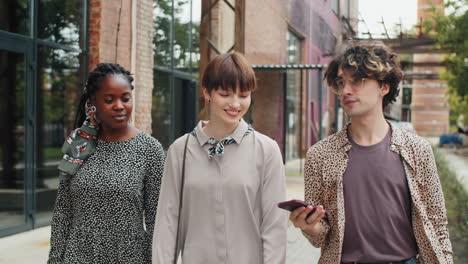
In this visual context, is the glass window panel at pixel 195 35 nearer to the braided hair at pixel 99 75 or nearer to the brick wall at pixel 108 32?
the brick wall at pixel 108 32

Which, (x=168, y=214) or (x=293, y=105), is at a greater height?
(x=293, y=105)

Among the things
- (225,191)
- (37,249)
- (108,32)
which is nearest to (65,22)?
(108,32)

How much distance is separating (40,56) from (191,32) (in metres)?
5.39

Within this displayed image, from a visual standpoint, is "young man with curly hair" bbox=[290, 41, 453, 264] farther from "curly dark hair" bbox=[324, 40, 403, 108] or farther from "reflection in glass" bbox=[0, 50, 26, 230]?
"reflection in glass" bbox=[0, 50, 26, 230]

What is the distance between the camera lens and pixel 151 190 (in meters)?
2.99

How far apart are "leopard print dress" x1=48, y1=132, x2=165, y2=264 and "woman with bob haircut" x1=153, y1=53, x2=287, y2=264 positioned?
0.67 ft

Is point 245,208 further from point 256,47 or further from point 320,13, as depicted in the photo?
point 320,13

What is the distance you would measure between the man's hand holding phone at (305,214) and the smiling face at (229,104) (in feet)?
1.63

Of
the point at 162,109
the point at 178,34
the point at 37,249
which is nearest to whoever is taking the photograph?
the point at 37,249

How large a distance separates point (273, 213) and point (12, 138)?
22.0 ft

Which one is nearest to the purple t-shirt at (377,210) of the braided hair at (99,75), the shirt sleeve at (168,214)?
the shirt sleeve at (168,214)

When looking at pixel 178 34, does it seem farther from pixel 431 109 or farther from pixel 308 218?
pixel 431 109

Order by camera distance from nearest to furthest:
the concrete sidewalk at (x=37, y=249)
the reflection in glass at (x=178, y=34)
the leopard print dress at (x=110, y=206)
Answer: the leopard print dress at (x=110, y=206) → the concrete sidewalk at (x=37, y=249) → the reflection in glass at (x=178, y=34)

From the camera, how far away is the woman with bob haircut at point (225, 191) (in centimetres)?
267
